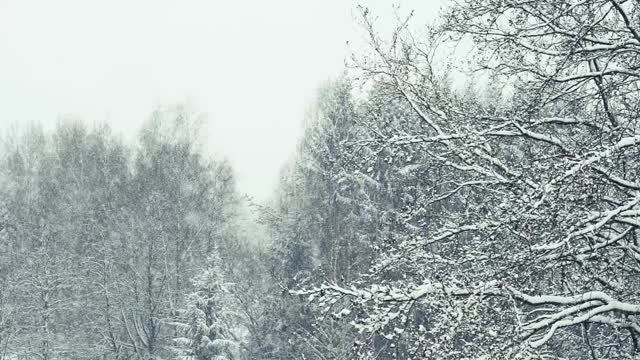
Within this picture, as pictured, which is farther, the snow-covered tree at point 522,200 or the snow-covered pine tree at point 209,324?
the snow-covered pine tree at point 209,324

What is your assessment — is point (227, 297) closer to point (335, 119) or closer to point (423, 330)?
point (335, 119)

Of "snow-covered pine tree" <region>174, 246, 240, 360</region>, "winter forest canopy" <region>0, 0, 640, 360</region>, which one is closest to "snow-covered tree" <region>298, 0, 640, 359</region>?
"winter forest canopy" <region>0, 0, 640, 360</region>

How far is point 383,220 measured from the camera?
19.7 meters

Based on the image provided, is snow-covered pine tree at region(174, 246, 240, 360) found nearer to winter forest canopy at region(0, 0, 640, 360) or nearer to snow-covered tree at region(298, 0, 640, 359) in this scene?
winter forest canopy at region(0, 0, 640, 360)

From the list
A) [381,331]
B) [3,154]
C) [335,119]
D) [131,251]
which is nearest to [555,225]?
[381,331]

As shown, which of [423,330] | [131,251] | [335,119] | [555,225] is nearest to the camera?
[555,225]

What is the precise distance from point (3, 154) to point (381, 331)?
33854 millimetres

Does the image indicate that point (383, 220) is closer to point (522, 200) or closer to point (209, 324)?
point (209, 324)

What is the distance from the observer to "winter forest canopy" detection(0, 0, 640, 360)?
503cm

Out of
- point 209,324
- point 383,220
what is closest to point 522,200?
point 383,220

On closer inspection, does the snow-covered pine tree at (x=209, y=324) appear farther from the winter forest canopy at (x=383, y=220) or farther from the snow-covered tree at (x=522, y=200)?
the snow-covered tree at (x=522, y=200)

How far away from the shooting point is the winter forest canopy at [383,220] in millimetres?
5031

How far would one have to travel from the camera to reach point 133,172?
Result: 96.4 ft

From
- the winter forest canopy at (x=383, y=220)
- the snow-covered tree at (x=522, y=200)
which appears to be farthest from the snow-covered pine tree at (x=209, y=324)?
the snow-covered tree at (x=522, y=200)
